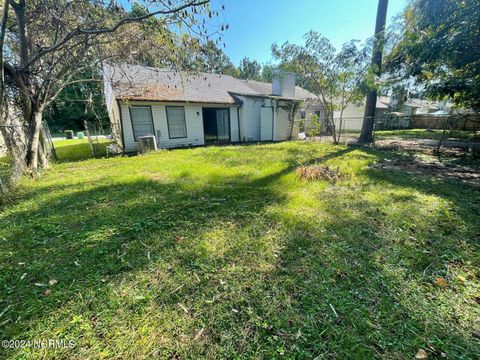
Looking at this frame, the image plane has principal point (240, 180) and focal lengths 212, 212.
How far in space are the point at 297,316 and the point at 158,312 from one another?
3.65 ft

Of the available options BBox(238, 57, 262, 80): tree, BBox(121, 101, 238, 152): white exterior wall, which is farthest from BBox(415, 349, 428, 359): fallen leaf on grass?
BBox(238, 57, 262, 80): tree

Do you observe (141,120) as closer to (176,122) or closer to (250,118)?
(176,122)

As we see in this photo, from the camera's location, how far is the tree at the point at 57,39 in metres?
3.70

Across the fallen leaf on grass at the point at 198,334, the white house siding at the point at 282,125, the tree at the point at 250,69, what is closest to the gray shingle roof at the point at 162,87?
the white house siding at the point at 282,125

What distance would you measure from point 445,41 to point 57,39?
1058 cm

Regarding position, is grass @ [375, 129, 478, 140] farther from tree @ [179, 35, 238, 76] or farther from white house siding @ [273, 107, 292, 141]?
tree @ [179, 35, 238, 76]

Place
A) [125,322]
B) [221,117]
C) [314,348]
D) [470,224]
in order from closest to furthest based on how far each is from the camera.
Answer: [314,348] < [125,322] < [470,224] < [221,117]

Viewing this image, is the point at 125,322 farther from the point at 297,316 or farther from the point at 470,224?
the point at 470,224

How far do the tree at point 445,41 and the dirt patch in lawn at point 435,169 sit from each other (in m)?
3.25

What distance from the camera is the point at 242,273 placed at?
215cm

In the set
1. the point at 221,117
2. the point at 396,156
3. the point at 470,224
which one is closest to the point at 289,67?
the point at 221,117

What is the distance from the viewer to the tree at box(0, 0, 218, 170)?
Answer: 3703 millimetres

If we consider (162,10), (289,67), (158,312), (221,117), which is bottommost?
(158,312)

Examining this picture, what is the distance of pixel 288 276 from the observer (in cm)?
212
